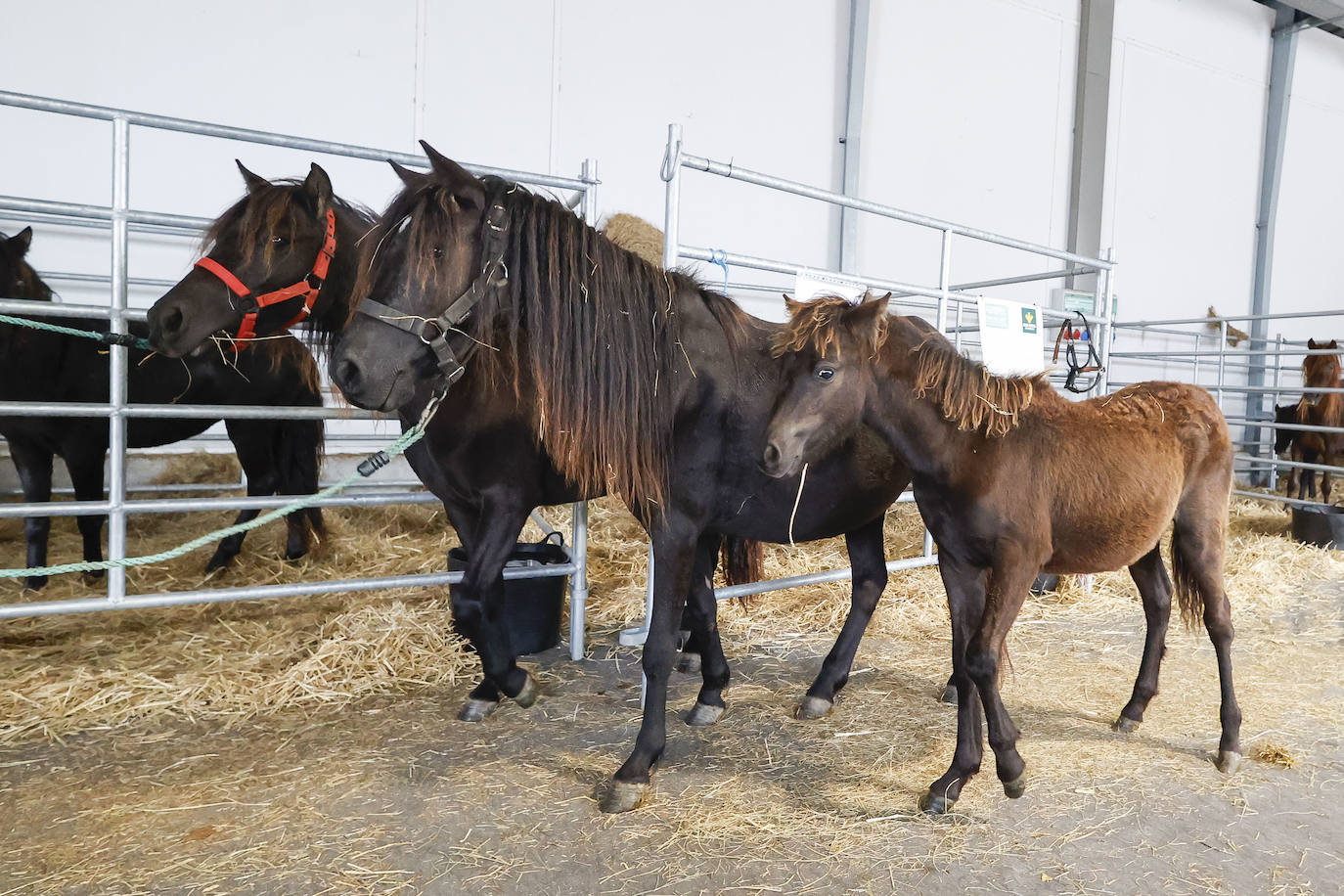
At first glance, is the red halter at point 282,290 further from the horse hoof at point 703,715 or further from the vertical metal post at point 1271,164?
the vertical metal post at point 1271,164

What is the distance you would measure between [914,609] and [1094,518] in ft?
6.00

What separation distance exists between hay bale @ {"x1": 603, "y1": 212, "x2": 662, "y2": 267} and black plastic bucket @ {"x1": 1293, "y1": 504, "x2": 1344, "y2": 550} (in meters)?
5.33

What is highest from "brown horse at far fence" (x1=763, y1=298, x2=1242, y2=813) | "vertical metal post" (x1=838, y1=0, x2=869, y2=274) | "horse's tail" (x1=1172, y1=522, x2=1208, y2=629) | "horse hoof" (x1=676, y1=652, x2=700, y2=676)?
"vertical metal post" (x1=838, y1=0, x2=869, y2=274)

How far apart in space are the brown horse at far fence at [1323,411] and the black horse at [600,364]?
722 cm

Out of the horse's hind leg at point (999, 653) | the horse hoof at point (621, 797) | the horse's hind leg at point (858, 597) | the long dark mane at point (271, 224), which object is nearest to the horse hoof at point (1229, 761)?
the horse's hind leg at point (999, 653)

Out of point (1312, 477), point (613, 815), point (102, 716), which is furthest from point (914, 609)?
point (1312, 477)

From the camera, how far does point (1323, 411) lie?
7340 mm

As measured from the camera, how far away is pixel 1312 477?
8.22m

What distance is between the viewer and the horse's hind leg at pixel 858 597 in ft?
9.36

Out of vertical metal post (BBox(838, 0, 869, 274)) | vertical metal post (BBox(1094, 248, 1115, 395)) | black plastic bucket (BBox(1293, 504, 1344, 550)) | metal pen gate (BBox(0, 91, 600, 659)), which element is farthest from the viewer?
vertical metal post (BBox(838, 0, 869, 274))

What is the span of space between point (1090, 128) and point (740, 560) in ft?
28.7

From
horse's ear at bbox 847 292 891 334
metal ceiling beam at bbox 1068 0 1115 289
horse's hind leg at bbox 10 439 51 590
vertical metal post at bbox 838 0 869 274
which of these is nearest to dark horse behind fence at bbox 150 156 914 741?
horse's ear at bbox 847 292 891 334

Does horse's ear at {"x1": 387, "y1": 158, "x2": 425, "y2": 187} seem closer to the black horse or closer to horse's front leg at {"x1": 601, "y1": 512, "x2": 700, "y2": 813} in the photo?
the black horse

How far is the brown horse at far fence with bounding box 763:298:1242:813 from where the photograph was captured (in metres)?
2.16
